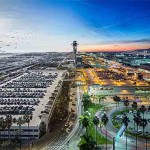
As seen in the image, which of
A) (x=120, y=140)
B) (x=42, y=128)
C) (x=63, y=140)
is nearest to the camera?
(x=120, y=140)

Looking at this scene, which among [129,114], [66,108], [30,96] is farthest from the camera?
[30,96]

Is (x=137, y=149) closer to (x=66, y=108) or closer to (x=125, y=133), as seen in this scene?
(x=125, y=133)

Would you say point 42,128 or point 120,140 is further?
point 42,128

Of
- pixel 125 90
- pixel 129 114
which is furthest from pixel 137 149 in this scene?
pixel 125 90

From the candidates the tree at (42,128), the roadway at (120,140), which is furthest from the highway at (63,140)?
A: the roadway at (120,140)

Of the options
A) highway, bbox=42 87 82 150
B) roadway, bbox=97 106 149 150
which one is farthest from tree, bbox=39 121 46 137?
roadway, bbox=97 106 149 150

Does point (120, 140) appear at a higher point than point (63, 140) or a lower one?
higher

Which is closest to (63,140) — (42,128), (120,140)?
(42,128)

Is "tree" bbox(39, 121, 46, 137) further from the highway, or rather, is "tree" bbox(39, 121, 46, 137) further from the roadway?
the roadway

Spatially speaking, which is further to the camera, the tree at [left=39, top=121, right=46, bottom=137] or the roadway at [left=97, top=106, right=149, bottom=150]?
the tree at [left=39, top=121, right=46, bottom=137]

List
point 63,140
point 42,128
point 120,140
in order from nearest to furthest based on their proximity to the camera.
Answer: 1. point 120,140
2. point 63,140
3. point 42,128

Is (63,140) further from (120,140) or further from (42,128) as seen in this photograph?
(120,140)
